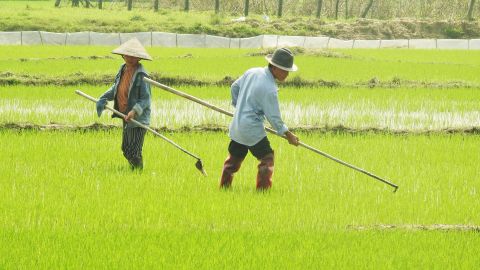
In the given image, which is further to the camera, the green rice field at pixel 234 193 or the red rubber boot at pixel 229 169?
the red rubber boot at pixel 229 169

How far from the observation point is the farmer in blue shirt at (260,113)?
4.09m

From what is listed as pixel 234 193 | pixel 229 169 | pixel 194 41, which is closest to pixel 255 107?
pixel 229 169

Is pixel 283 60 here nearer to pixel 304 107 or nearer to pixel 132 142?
pixel 132 142

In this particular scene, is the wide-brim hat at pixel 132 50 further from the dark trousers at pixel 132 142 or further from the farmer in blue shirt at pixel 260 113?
the farmer in blue shirt at pixel 260 113

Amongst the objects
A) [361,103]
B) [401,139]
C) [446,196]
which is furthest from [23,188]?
[361,103]

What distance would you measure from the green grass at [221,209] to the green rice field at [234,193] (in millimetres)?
13

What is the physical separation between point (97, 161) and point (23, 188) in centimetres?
111

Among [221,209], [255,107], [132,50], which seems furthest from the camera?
[132,50]

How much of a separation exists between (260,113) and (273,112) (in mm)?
196

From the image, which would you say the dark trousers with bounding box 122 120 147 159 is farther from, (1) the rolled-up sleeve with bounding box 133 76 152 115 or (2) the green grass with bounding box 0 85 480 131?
(2) the green grass with bounding box 0 85 480 131

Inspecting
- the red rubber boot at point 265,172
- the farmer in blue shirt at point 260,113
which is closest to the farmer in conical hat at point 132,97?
the farmer in blue shirt at point 260,113

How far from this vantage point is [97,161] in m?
5.27

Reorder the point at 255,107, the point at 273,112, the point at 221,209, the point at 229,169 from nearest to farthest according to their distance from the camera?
the point at 221,209 < the point at 273,112 < the point at 255,107 < the point at 229,169

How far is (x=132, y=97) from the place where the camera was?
4.82m
